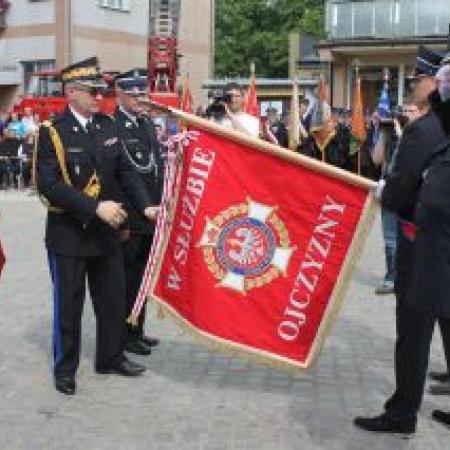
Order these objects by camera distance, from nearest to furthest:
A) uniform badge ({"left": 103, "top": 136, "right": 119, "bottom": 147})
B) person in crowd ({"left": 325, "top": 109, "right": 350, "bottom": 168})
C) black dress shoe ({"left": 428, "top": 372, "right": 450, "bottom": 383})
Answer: uniform badge ({"left": 103, "top": 136, "right": 119, "bottom": 147})
black dress shoe ({"left": 428, "top": 372, "right": 450, "bottom": 383})
person in crowd ({"left": 325, "top": 109, "right": 350, "bottom": 168})

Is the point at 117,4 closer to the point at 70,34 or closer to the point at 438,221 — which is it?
the point at 70,34

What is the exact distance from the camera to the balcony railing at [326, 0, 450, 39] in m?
32.5

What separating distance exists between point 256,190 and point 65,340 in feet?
5.07

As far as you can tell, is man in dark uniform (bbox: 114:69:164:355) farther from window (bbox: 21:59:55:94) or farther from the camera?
window (bbox: 21:59:55:94)

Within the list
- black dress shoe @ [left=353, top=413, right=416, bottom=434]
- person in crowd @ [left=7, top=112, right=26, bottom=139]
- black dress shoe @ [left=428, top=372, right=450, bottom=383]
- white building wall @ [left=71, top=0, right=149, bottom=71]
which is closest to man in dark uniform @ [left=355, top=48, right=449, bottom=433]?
black dress shoe @ [left=353, top=413, right=416, bottom=434]

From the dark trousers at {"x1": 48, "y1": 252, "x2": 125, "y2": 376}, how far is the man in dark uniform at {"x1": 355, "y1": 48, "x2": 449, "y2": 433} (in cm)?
180

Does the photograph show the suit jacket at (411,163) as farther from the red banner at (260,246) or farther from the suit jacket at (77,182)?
the suit jacket at (77,182)

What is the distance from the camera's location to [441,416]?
554 cm

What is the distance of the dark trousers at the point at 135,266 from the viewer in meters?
7.03

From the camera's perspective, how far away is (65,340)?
6082 mm

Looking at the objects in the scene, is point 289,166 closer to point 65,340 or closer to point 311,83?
point 65,340

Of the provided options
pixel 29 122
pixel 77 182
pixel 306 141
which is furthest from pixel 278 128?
pixel 77 182

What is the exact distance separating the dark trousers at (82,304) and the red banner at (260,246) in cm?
61

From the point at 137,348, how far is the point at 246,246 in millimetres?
1740
